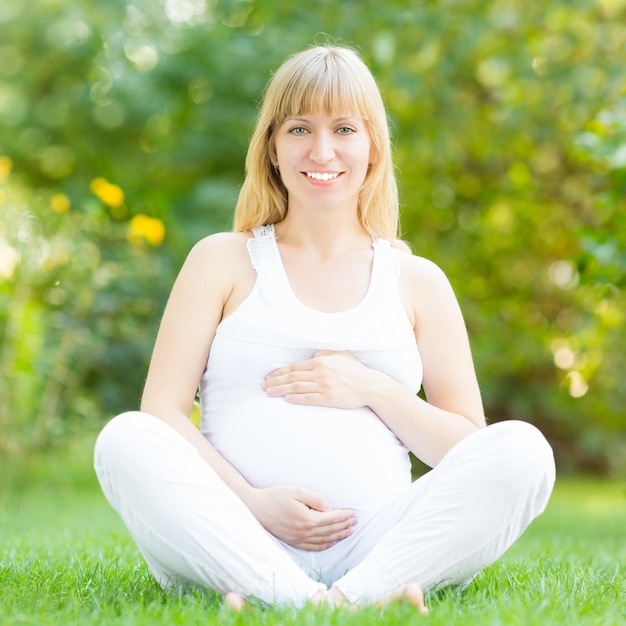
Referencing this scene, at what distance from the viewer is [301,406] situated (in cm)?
249

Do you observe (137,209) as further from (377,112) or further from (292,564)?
(292,564)

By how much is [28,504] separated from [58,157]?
5.65 m

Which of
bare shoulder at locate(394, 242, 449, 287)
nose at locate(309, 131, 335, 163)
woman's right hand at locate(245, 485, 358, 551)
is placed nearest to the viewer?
woman's right hand at locate(245, 485, 358, 551)

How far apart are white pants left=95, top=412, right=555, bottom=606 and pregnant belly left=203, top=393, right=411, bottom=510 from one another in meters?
0.20

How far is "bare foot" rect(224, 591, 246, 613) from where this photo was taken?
82.0 inches

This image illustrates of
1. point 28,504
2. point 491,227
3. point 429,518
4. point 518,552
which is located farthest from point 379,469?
point 491,227

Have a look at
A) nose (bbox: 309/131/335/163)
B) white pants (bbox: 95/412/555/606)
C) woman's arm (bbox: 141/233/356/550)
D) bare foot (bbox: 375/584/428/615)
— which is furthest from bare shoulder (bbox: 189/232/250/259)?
bare foot (bbox: 375/584/428/615)

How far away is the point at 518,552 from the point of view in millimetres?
3645

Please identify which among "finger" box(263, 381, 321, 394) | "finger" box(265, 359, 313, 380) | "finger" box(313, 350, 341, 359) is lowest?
"finger" box(263, 381, 321, 394)

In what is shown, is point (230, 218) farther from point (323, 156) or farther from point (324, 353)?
point (324, 353)

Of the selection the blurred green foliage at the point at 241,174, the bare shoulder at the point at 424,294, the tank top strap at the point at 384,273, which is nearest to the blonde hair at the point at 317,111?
the tank top strap at the point at 384,273

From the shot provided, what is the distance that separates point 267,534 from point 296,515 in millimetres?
89

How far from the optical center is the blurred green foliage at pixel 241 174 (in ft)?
18.3

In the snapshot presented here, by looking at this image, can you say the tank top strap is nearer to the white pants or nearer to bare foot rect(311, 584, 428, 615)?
the white pants
